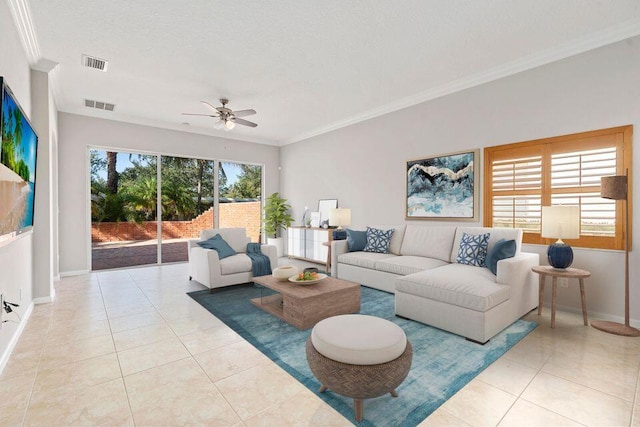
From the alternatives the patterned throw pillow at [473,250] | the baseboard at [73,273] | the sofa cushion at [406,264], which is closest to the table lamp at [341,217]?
the sofa cushion at [406,264]

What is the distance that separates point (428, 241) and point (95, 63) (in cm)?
502

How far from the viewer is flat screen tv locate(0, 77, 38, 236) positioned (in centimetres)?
210

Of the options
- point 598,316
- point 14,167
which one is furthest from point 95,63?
point 598,316

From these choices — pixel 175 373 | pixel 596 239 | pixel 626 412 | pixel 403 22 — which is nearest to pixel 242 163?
pixel 403 22

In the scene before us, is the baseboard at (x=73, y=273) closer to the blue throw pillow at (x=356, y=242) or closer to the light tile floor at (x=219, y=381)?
the light tile floor at (x=219, y=381)

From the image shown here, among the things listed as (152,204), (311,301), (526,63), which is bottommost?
(311,301)

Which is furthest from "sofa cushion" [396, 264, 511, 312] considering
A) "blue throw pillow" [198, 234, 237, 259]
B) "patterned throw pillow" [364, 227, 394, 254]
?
"blue throw pillow" [198, 234, 237, 259]

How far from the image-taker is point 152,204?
6.32m

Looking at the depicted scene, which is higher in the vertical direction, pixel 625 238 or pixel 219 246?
pixel 625 238

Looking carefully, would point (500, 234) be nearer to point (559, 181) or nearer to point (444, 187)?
point (559, 181)

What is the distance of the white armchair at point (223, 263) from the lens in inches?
168

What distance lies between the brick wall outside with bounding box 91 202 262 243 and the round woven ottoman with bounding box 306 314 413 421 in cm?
566

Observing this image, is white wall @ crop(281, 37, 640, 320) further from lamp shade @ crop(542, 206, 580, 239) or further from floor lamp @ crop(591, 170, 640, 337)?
lamp shade @ crop(542, 206, 580, 239)

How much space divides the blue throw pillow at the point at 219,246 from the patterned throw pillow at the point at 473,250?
10.8 ft
